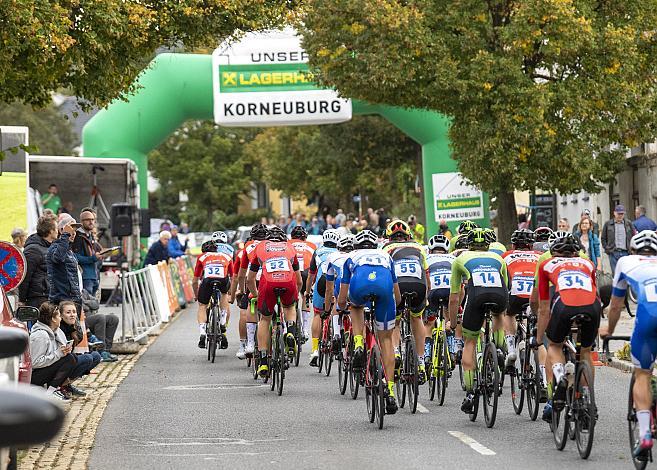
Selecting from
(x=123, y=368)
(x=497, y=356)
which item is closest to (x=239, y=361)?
(x=123, y=368)

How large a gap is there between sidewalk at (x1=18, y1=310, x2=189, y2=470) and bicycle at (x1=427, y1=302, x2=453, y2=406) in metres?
3.21

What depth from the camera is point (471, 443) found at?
10.4 m

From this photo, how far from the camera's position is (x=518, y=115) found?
2761 cm

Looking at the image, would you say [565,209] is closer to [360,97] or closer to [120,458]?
[360,97]

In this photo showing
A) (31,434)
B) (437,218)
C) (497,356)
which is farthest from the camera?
(437,218)

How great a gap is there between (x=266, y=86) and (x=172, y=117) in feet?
8.53

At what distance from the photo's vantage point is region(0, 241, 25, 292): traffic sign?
12.9m

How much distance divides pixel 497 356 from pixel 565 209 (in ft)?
132

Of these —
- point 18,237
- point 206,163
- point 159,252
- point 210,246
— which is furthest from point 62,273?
point 206,163

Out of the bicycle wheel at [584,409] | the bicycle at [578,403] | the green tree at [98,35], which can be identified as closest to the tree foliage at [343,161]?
the green tree at [98,35]

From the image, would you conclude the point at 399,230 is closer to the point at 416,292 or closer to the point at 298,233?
the point at 416,292

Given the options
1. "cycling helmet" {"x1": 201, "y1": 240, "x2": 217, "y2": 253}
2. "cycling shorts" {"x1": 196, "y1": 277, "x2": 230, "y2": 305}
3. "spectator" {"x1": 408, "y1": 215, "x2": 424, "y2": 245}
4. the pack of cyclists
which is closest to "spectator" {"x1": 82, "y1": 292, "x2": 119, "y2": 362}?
"cycling shorts" {"x1": 196, "y1": 277, "x2": 230, "y2": 305}

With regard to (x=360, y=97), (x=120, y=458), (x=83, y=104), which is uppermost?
(x=360, y=97)

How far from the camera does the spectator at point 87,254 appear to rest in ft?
62.6
